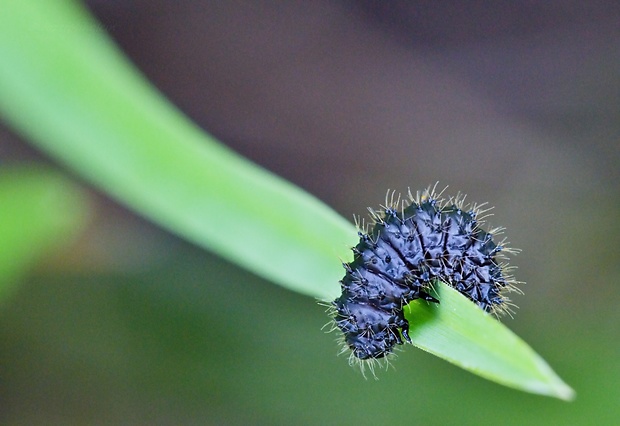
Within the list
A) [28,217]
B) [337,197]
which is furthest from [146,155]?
[337,197]

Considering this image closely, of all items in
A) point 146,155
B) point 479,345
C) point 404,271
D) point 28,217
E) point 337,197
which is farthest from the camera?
point 337,197

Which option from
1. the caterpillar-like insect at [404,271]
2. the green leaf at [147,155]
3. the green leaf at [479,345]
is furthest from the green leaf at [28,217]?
the green leaf at [479,345]

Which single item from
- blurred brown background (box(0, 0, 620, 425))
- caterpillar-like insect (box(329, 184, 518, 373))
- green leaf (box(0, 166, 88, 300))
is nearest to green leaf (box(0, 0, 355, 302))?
caterpillar-like insect (box(329, 184, 518, 373))

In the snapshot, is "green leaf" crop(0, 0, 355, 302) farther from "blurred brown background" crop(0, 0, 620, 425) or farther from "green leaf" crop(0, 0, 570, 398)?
"blurred brown background" crop(0, 0, 620, 425)

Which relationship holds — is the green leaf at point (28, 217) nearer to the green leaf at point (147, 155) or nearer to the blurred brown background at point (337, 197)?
the green leaf at point (147, 155)

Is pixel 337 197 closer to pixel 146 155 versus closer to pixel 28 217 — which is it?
pixel 28 217

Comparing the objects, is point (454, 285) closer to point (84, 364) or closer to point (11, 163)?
point (84, 364)
